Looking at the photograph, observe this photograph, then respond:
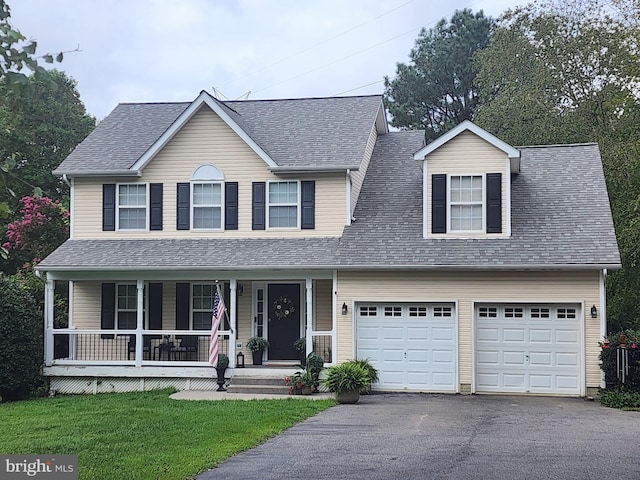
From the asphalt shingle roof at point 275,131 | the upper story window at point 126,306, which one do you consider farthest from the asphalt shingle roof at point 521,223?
the upper story window at point 126,306

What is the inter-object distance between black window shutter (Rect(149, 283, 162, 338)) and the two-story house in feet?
0.11

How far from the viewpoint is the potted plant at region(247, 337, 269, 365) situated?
19734 mm

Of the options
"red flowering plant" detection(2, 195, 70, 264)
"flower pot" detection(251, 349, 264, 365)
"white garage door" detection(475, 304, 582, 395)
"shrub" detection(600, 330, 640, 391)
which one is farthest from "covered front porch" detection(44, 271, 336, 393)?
"red flowering plant" detection(2, 195, 70, 264)

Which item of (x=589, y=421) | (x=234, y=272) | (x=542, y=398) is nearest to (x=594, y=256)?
(x=542, y=398)

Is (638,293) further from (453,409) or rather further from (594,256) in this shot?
(453,409)

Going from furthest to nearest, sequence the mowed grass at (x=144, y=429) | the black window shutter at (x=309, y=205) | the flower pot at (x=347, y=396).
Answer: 1. the black window shutter at (x=309, y=205)
2. the flower pot at (x=347, y=396)
3. the mowed grass at (x=144, y=429)

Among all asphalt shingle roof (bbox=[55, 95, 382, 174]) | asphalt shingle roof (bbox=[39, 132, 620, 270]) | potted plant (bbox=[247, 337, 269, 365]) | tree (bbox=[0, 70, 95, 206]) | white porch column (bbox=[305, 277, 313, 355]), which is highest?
tree (bbox=[0, 70, 95, 206])

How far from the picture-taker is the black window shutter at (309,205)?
20094 millimetres

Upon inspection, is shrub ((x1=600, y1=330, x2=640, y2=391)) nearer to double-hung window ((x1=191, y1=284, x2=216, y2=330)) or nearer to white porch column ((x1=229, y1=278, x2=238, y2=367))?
white porch column ((x1=229, y1=278, x2=238, y2=367))

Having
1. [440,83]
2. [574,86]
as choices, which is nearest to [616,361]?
[574,86]

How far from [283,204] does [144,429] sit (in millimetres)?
8740

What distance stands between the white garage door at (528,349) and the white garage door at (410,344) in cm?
71

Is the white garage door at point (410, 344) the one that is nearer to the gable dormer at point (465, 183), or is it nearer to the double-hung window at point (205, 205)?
the gable dormer at point (465, 183)

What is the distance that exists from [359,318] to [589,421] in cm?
644
